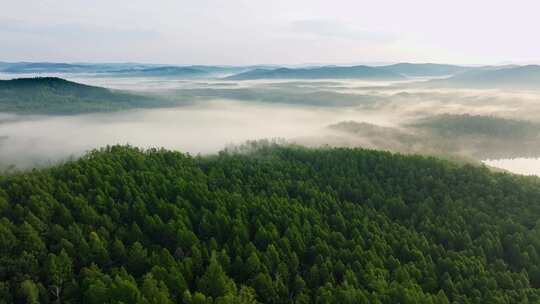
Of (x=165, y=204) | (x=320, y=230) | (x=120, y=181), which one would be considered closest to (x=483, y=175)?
(x=320, y=230)

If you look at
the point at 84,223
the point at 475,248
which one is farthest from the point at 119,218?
the point at 475,248

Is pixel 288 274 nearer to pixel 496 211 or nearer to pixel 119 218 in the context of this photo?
pixel 119 218

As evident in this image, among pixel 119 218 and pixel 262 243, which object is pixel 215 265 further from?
pixel 119 218

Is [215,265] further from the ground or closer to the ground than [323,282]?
further from the ground

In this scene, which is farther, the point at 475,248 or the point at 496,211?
the point at 496,211

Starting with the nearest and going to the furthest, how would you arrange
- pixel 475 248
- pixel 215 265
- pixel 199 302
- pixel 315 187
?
pixel 199 302 → pixel 215 265 → pixel 475 248 → pixel 315 187

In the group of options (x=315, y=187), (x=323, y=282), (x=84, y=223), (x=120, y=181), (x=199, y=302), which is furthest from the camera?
(x=315, y=187)
